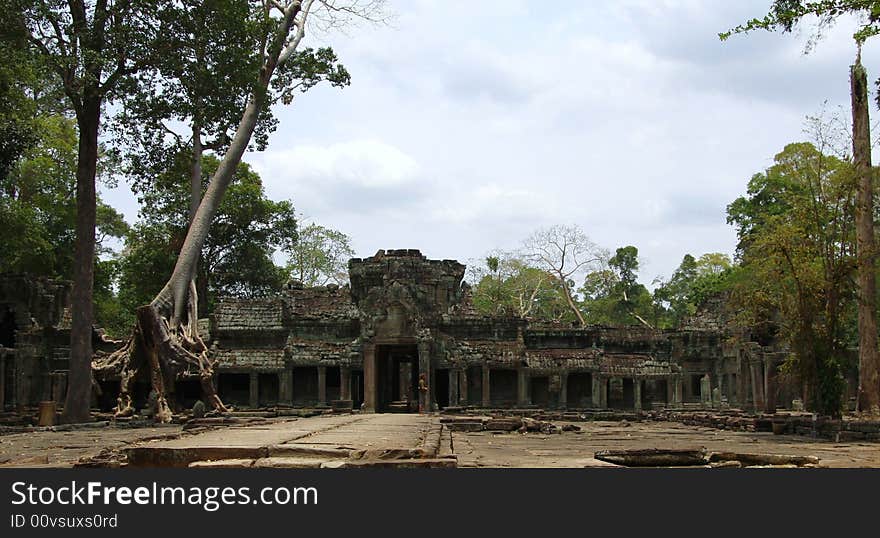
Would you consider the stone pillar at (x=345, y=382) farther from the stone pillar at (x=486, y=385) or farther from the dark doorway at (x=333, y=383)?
the stone pillar at (x=486, y=385)

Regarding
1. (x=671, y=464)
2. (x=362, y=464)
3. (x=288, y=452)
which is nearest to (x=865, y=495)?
(x=671, y=464)

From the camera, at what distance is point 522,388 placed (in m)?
28.5

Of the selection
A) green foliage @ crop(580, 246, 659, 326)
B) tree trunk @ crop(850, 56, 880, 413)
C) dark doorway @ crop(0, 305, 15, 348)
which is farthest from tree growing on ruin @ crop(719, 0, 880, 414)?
green foliage @ crop(580, 246, 659, 326)

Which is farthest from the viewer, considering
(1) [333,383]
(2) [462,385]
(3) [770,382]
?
(1) [333,383]

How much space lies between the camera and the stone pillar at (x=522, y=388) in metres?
28.4

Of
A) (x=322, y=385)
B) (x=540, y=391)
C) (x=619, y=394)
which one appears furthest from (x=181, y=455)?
(x=619, y=394)

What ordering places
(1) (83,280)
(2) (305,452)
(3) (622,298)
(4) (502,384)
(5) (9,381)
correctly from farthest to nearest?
(3) (622,298), (4) (502,384), (5) (9,381), (1) (83,280), (2) (305,452)

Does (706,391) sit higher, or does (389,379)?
(389,379)

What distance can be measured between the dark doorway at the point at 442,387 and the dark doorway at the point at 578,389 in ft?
14.2

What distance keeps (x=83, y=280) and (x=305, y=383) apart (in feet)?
35.3

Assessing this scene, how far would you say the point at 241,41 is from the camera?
21219mm

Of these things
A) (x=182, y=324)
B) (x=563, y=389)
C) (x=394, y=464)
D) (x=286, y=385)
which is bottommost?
(x=563, y=389)

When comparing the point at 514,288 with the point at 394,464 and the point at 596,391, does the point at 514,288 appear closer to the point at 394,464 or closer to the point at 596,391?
the point at 596,391

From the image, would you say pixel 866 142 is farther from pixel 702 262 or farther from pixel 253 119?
A: pixel 702 262
